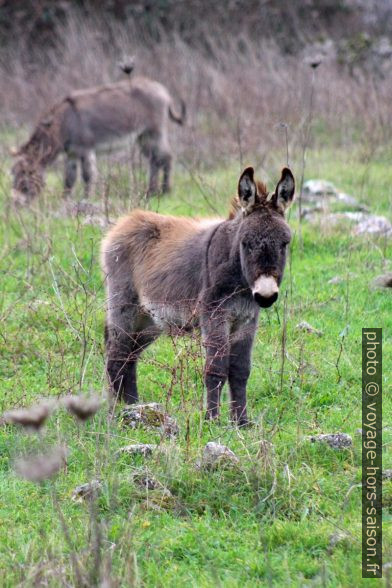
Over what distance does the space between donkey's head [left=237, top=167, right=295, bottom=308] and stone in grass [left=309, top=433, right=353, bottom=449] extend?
74 centimetres

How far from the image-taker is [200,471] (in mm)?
4680

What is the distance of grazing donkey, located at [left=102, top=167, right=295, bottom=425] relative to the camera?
5.40m

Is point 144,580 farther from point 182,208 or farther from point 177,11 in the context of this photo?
point 177,11

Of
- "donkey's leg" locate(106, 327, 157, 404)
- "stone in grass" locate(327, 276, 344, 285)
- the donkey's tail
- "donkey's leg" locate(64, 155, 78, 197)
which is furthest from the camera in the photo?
the donkey's tail

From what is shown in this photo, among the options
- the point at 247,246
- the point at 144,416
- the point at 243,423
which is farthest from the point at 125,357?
the point at 247,246

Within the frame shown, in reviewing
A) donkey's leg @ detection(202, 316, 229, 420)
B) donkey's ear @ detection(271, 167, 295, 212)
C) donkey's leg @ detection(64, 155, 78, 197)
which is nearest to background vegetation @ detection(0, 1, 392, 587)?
donkey's leg @ detection(202, 316, 229, 420)

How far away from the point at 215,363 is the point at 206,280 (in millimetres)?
516

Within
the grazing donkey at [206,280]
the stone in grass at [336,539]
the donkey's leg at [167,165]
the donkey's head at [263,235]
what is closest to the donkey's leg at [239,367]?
the grazing donkey at [206,280]

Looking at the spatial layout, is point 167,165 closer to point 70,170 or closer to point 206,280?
point 70,170

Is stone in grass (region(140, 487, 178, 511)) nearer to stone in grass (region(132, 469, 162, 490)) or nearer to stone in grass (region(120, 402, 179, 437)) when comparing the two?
stone in grass (region(132, 469, 162, 490))

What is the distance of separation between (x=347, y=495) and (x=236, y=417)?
49.9 inches

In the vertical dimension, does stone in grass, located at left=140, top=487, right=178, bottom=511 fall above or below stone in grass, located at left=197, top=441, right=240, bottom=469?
below

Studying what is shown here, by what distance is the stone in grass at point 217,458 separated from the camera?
15.4ft

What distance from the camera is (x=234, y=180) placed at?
9.80 m
